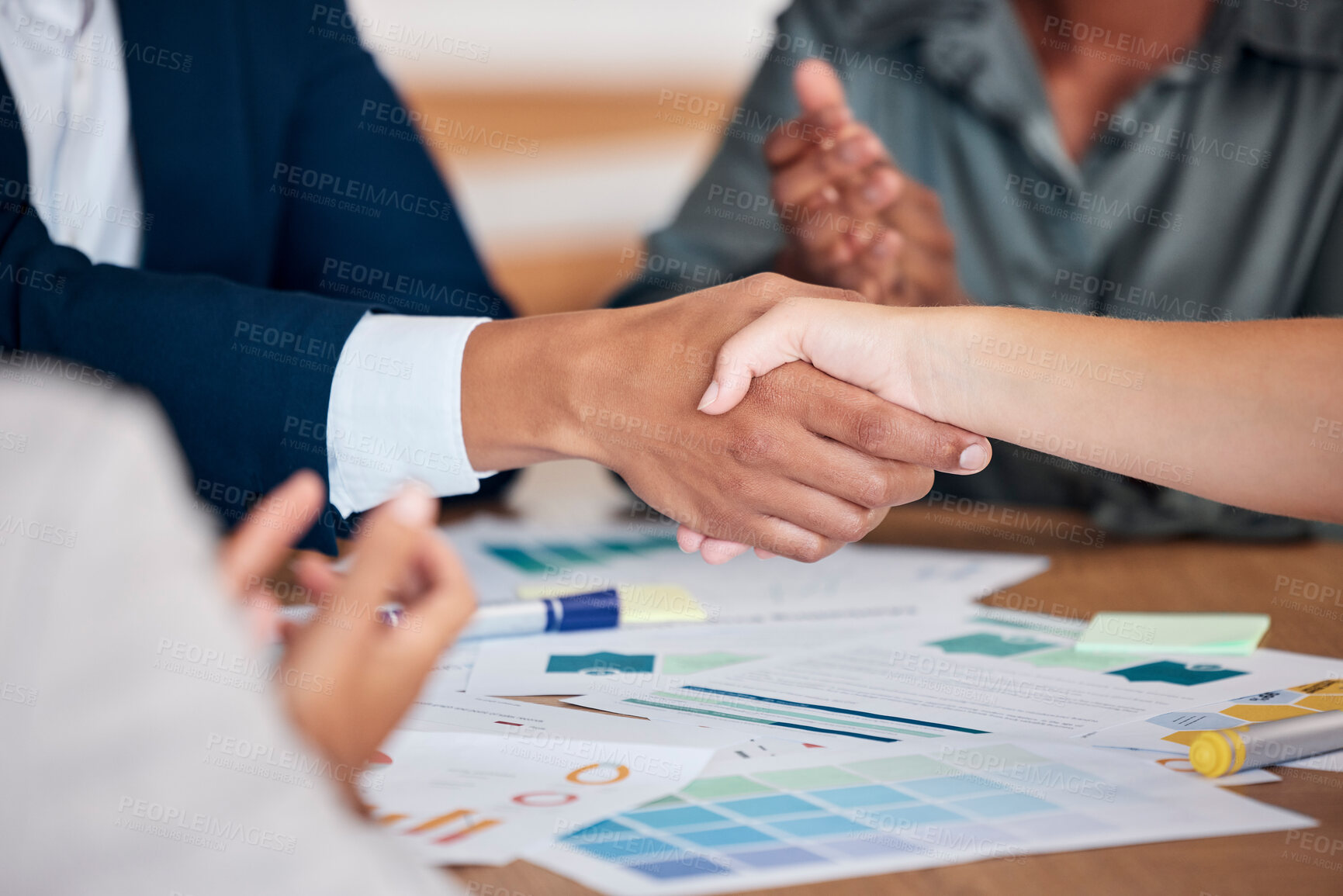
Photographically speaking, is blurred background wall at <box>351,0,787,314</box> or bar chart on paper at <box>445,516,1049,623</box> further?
blurred background wall at <box>351,0,787,314</box>

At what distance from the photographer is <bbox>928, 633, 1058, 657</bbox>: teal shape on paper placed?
84 centimetres

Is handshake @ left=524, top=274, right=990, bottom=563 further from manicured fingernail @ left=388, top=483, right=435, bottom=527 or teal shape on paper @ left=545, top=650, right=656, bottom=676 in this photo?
manicured fingernail @ left=388, top=483, right=435, bottom=527

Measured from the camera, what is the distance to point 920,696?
721mm

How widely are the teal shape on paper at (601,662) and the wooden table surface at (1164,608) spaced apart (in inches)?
2.8

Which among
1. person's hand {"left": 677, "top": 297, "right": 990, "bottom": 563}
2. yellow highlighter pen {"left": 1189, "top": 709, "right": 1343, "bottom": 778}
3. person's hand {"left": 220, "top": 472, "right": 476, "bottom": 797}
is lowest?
yellow highlighter pen {"left": 1189, "top": 709, "right": 1343, "bottom": 778}

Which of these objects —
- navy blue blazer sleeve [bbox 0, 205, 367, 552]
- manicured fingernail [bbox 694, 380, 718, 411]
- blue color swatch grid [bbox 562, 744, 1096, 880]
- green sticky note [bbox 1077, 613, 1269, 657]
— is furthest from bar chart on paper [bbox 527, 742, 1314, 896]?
navy blue blazer sleeve [bbox 0, 205, 367, 552]

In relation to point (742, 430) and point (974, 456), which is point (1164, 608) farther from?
point (742, 430)

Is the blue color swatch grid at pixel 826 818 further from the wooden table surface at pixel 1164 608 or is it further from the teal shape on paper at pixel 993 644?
the teal shape on paper at pixel 993 644

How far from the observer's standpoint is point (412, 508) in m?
0.49

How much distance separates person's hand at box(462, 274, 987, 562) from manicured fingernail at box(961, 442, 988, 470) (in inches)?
1.4

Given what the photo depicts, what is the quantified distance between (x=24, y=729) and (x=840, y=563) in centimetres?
92

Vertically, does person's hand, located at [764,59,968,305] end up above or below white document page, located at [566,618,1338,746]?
above

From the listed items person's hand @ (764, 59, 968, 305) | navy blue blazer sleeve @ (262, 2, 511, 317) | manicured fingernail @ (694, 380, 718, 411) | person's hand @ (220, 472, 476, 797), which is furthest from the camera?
navy blue blazer sleeve @ (262, 2, 511, 317)

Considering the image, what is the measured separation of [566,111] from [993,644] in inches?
97.6
